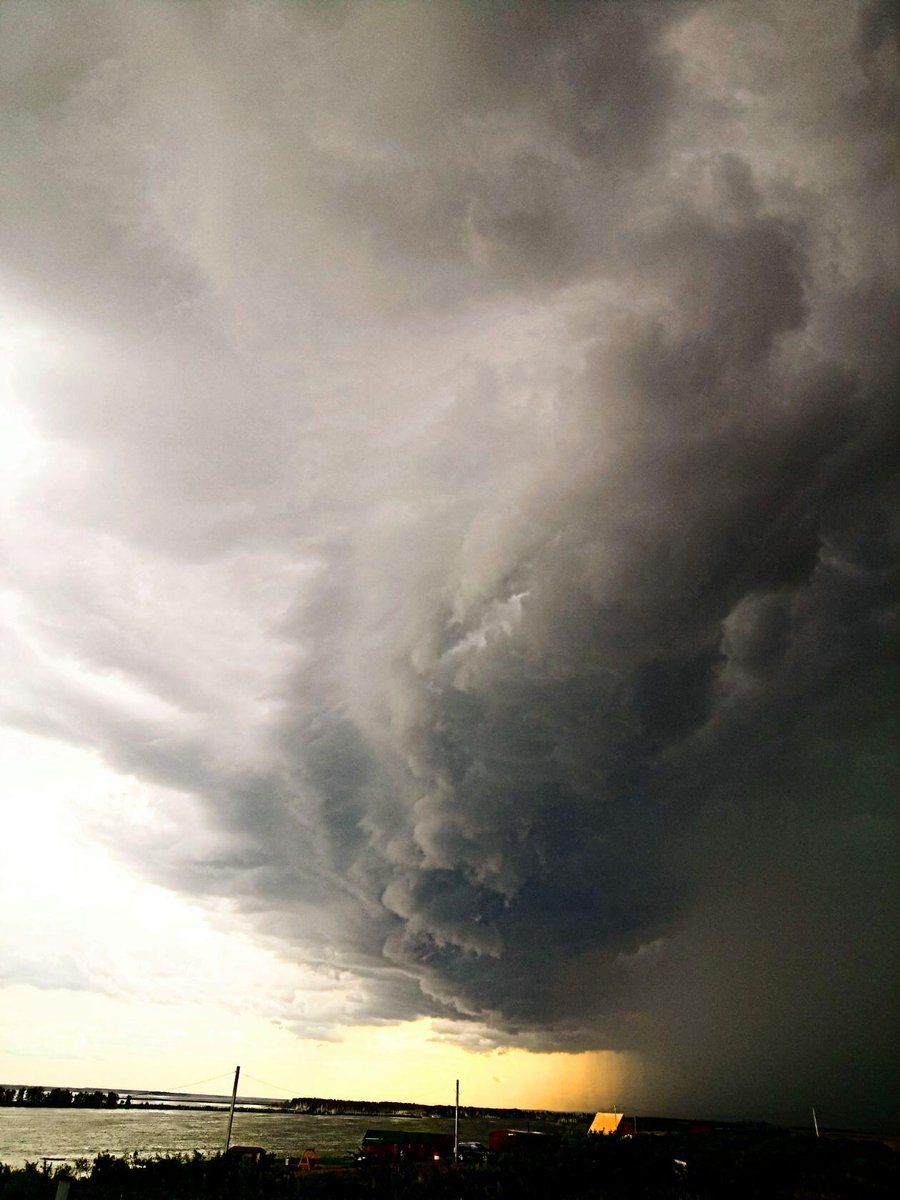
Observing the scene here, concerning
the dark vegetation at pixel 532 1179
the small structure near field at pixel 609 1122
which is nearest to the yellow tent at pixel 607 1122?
the small structure near field at pixel 609 1122

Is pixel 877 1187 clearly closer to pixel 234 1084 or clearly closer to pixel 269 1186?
pixel 269 1186

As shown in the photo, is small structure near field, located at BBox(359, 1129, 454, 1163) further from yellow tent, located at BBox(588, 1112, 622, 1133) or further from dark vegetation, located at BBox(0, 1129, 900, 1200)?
dark vegetation, located at BBox(0, 1129, 900, 1200)

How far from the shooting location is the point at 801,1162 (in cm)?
4009

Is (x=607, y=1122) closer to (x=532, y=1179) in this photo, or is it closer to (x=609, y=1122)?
(x=609, y=1122)

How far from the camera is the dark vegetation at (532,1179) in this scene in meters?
29.9

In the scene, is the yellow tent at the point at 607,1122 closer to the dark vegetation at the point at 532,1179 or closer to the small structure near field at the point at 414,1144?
the small structure near field at the point at 414,1144

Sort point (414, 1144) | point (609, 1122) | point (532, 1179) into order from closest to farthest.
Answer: point (532, 1179) < point (609, 1122) < point (414, 1144)

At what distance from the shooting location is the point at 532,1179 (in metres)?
32.7

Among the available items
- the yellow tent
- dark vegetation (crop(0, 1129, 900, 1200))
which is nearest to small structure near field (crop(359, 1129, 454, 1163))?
the yellow tent

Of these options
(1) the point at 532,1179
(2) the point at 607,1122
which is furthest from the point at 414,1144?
(1) the point at 532,1179

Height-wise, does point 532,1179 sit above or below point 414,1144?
above

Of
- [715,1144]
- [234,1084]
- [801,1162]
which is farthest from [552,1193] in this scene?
[234,1084]

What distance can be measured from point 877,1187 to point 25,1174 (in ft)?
131

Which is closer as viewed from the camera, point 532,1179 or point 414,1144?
point 532,1179
